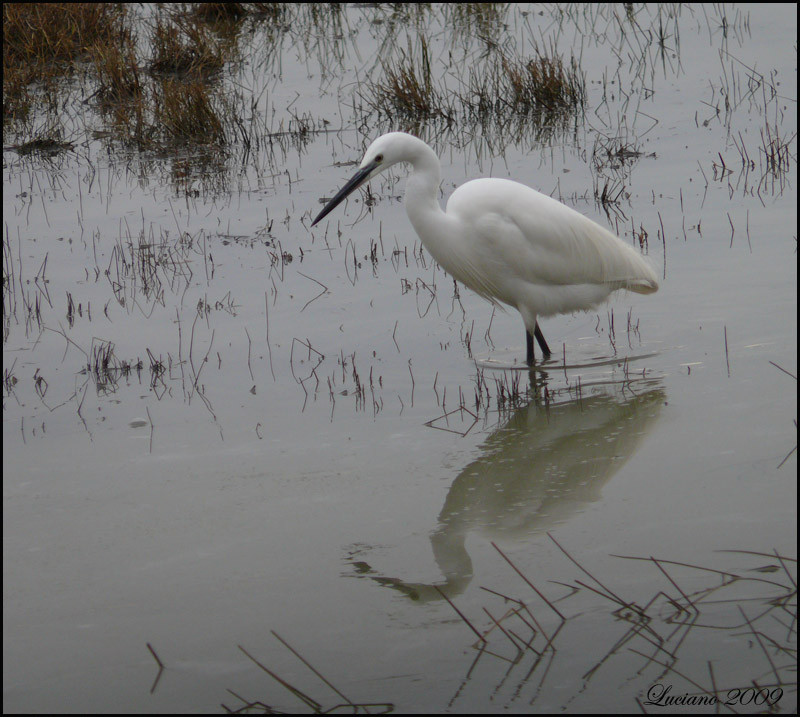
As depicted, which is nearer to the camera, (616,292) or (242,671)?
(242,671)

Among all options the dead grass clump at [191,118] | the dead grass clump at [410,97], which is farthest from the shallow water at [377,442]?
the dead grass clump at [410,97]

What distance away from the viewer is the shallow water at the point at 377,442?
2.70 m

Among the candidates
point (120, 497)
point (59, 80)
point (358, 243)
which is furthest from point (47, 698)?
point (59, 80)

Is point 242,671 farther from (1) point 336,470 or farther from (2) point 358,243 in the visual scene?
(2) point 358,243

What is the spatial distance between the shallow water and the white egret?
0.95ft

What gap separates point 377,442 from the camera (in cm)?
424

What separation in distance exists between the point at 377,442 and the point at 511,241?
1.44 metres

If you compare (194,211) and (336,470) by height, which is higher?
(194,211)

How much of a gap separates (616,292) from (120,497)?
9.67ft

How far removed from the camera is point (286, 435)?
173 inches

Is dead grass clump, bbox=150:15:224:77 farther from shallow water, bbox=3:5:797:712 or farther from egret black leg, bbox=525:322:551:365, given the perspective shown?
egret black leg, bbox=525:322:551:365

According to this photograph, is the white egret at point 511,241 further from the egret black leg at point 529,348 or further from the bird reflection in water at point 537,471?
the bird reflection in water at point 537,471

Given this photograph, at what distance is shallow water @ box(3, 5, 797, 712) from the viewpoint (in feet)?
8.85
